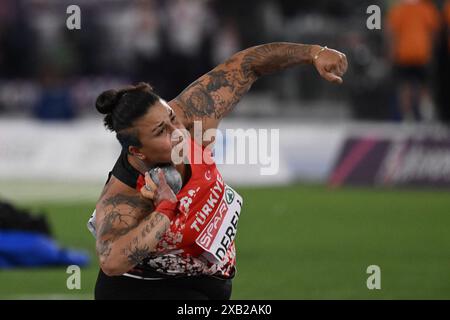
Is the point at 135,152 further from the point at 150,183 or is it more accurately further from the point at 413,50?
the point at 413,50

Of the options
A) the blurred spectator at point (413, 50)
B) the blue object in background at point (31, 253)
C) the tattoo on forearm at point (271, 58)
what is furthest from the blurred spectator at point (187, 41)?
the tattoo on forearm at point (271, 58)

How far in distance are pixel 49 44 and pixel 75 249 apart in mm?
14020

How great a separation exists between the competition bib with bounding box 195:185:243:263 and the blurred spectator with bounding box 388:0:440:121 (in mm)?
14605

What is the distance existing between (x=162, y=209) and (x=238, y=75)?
166 centimetres

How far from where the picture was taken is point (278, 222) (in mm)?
16172

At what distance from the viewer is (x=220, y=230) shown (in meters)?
7.28

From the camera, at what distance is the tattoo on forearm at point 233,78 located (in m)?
7.80

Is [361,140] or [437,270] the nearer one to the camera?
[437,270]

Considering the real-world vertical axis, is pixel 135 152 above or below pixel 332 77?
below

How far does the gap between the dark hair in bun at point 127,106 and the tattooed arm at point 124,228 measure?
0.29 metres

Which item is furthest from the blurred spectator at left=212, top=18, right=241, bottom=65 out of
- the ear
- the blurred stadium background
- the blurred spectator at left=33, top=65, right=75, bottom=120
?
the ear

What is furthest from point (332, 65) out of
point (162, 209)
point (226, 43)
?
point (226, 43)

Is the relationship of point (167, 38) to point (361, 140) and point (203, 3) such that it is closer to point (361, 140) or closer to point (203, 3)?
point (203, 3)
